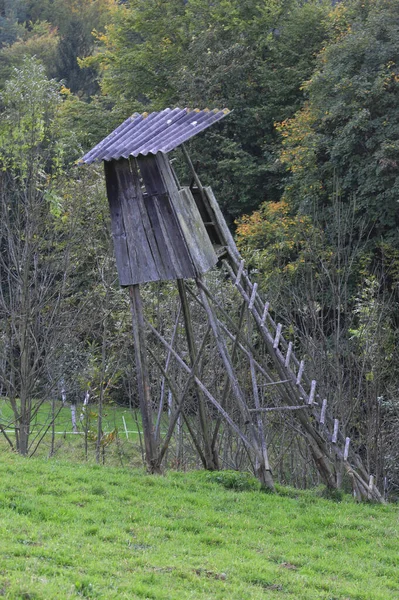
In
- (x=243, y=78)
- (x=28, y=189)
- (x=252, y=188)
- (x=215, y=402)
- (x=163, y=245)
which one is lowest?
(x=215, y=402)

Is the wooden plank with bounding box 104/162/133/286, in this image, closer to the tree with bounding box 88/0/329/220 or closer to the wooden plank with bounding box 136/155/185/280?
the wooden plank with bounding box 136/155/185/280

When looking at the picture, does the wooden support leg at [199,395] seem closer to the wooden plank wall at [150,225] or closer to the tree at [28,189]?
the wooden plank wall at [150,225]

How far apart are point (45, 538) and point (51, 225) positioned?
9.78 meters

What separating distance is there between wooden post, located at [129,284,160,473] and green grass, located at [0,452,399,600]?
434 mm

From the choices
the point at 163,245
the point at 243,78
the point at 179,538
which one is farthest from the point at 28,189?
the point at 243,78

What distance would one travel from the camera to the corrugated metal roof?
43.0ft

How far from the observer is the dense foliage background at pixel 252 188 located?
16.9 metres

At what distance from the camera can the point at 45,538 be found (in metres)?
8.70

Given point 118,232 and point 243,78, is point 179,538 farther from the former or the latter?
point 243,78

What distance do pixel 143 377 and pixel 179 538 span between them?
13.3 ft

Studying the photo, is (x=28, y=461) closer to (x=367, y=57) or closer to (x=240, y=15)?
(x=367, y=57)

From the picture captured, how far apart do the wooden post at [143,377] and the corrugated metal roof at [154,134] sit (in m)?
2.25

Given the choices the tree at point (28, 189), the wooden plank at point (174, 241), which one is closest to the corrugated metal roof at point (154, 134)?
the wooden plank at point (174, 241)

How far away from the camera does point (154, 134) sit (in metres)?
13.6
